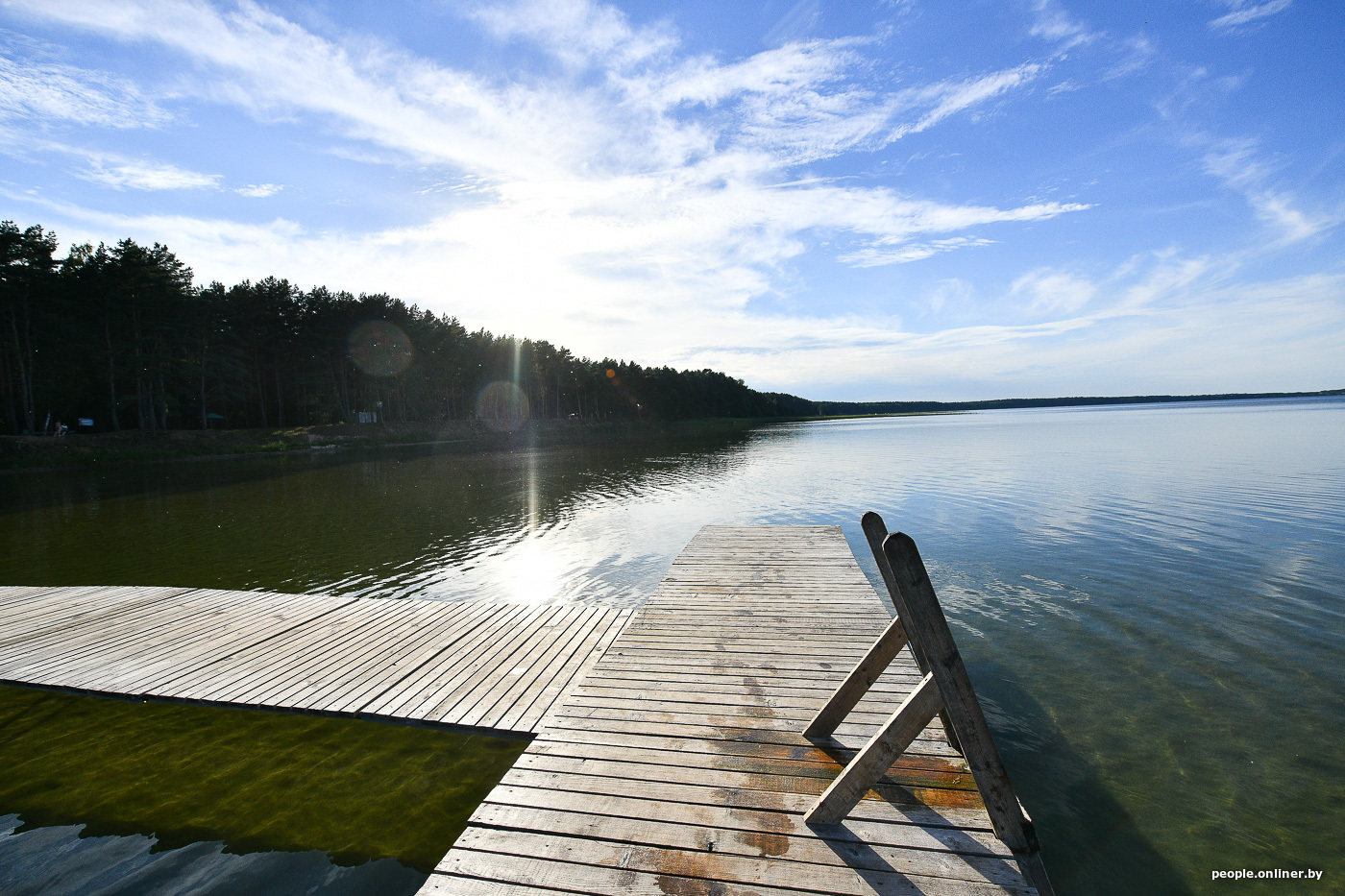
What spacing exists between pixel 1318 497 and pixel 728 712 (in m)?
21.3

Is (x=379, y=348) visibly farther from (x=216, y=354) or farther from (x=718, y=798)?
(x=718, y=798)

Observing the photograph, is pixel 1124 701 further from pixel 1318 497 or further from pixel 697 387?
pixel 697 387

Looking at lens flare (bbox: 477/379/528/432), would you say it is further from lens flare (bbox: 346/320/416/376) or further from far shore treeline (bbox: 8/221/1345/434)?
lens flare (bbox: 346/320/416/376)

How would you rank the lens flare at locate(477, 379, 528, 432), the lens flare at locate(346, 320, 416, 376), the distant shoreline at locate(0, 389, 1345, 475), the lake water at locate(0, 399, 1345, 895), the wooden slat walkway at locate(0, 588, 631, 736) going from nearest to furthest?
the lake water at locate(0, 399, 1345, 895) < the wooden slat walkway at locate(0, 588, 631, 736) < the distant shoreline at locate(0, 389, 1345, 475) < the lens flare at locate(346, 320, 416, 376) < the lens flare at locate(477, 379, 528, 432)

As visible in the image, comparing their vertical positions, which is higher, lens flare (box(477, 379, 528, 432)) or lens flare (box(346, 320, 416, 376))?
lens flare (box(346, 320, 416, 376))

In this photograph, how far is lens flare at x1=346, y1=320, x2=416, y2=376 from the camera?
5512cm

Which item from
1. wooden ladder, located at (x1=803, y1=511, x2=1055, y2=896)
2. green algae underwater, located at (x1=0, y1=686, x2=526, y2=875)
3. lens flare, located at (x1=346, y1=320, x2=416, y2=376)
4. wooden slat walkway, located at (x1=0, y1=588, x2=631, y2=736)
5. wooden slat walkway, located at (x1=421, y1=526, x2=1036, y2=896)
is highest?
lens flare, located at (x1=346, y1=320, x2=416, y2=376)

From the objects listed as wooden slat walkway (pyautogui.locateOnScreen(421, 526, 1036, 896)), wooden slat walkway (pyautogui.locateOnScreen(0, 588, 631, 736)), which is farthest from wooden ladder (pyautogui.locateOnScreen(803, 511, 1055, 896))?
wooden slat walkway (pyautogui.locateOnScreen(0, 588, 631, 736))

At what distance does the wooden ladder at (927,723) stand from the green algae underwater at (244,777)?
3.17 metres

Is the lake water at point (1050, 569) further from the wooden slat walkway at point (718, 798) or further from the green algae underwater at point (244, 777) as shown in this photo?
the wooden slat walkway at point (718, 798)

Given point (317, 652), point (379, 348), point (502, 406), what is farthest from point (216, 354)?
point (317, 652)

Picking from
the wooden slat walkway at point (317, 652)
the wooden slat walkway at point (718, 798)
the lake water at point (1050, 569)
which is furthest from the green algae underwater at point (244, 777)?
the wooden slat walkway at point (718, 798)

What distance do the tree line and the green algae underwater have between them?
44.0 metres

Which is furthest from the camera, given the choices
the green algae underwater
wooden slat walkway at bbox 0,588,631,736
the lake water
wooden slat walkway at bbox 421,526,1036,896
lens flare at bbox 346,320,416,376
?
lens flare at bbox 346,320,416,376
